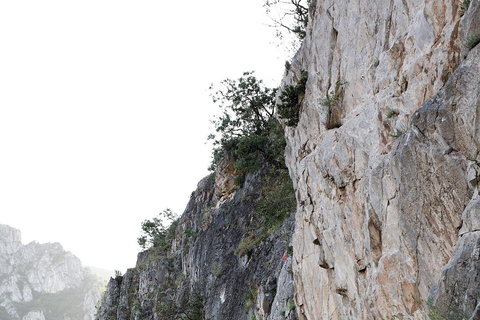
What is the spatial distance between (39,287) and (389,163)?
209 metres

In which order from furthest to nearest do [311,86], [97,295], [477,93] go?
1. [97,295]
2. [311,86]
3. [477,93]

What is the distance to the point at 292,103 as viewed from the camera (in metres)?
16.2

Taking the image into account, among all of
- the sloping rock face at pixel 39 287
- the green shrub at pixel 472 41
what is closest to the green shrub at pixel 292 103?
the green shrub at pixel 472 41

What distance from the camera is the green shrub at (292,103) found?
51.4 feet

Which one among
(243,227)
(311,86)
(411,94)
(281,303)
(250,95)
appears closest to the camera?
(411,94)

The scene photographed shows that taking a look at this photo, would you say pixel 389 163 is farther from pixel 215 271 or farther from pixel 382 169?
pixel 215 271

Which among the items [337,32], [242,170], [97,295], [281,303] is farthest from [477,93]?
[97,295]

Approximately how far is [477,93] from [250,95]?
24.5m

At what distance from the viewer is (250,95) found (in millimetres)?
30375

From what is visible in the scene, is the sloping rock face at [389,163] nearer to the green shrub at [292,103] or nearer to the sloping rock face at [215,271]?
the green shrub at [292,103]

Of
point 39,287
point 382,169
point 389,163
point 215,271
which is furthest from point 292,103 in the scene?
point 39,287

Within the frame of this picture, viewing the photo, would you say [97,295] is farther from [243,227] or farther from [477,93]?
[477,93]

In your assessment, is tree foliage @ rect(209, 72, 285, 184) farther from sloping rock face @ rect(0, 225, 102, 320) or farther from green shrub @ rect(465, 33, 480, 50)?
sloping rock face @ rect(0, 225, 102, 320)

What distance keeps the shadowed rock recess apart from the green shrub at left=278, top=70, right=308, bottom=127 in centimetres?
39
